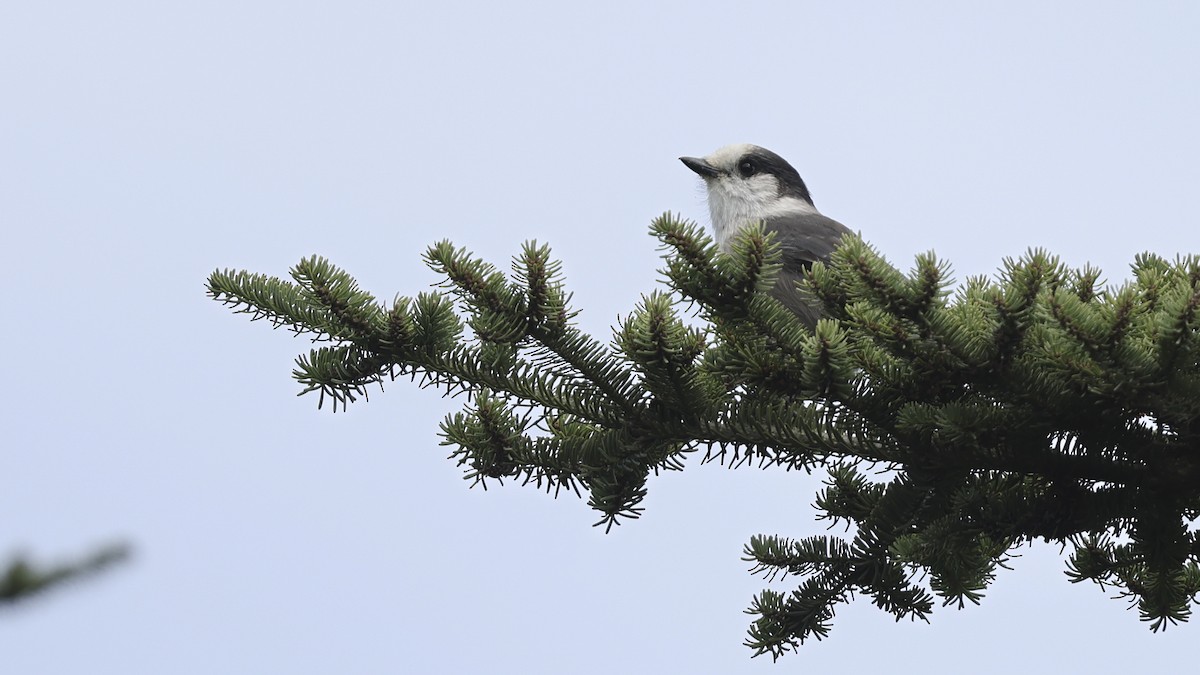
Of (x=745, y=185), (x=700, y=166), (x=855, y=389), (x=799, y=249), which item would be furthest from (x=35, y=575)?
(x=745, y=185)

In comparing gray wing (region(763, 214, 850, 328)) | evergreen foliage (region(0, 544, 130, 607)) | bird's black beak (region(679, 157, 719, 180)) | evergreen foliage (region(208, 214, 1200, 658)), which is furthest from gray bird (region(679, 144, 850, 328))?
evergreen foliage (region(0, 544, 130, 607))

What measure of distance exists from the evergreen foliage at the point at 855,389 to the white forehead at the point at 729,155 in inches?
166

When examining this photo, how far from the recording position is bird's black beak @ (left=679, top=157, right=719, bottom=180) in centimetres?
708

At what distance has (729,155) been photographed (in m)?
7.36

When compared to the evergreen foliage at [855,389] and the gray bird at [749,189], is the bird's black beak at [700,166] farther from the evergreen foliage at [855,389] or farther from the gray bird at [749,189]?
the evergreen foliage at [855,389]

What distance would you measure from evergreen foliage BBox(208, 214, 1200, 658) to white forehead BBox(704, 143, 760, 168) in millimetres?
4226

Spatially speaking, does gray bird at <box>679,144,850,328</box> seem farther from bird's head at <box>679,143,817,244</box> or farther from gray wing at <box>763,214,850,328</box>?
gray wing at <box>763,214,850,328</box>

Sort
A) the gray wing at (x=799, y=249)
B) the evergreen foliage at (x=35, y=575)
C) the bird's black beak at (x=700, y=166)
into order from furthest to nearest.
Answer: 1. the bird's black beak at (x=700, y=166)
2. the gray wing at (x=799, y=249)
3. the evergreen foliage at (x=35, y=575)

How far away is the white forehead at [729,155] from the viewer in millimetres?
7316

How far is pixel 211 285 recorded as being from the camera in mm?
2953

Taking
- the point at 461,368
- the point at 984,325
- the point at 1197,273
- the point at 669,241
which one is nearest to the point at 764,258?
the point at 669,241

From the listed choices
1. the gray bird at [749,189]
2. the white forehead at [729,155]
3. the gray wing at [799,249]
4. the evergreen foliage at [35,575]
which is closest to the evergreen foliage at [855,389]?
the evergreen foliage at [35,575]

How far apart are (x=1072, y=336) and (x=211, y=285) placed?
6.14ft

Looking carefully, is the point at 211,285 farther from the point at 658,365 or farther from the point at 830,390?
the point at 830,390
